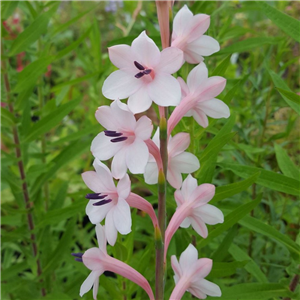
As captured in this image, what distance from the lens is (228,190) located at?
904mm

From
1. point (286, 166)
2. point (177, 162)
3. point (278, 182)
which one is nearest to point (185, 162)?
point (177, 162)

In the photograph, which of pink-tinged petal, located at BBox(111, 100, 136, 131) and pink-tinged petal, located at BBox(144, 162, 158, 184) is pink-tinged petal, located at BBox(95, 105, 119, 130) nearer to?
pink-tinged petal, located at BBox(111, 100, 136, 131)

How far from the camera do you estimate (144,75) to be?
0.63 m

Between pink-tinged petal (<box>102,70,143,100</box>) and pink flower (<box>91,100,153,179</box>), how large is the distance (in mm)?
15

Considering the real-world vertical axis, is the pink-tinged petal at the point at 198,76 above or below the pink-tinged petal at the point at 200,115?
above

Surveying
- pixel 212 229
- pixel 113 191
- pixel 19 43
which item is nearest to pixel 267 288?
pixel 212 229

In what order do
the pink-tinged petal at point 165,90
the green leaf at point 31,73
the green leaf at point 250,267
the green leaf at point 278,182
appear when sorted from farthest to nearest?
the green leaf at point 31,73, the green leaf at point 250,267, the green leaf at point 278,182, the pink-tinged petal at point 165,90

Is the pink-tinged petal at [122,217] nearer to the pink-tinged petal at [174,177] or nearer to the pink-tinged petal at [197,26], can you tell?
the pink-tinged petal at [174,177]

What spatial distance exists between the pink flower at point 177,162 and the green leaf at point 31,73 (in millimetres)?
683

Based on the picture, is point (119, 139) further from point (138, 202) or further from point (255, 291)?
point (255, 291)

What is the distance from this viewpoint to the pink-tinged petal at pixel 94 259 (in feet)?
2.32

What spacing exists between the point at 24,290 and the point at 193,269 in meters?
0.86

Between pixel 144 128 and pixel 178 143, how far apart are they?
0.11 metres

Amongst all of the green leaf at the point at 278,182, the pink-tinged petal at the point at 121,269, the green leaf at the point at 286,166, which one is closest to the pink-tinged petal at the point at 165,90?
the pink-tinged petal at the point at 121,269
